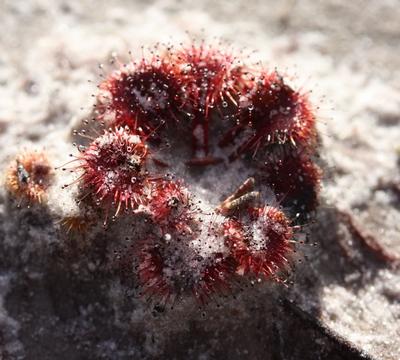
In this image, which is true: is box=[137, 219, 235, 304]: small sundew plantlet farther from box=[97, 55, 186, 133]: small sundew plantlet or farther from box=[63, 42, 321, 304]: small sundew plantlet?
box=[97, 55, 186, 133]: small sundew plantlet

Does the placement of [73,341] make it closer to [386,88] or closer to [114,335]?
[114,335]

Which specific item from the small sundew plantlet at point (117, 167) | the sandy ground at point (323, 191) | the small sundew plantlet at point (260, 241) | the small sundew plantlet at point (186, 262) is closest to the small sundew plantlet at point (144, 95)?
the small sundew plantlet at point (117, 167)

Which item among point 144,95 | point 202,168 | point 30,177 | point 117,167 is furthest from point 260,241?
point 30,177

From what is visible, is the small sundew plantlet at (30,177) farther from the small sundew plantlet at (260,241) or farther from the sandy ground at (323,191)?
the small sundew plantlet at (260,241)

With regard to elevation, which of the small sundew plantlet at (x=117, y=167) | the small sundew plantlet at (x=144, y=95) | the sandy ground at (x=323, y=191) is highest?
the small sundew plantlet at (x=144, y=95)

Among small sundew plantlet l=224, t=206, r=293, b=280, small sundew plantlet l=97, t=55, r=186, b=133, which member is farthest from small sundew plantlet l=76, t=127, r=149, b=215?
small sundew plantlet l=224, t=206, r=293, b=280

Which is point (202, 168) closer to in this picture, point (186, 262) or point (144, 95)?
point (144, 95)
